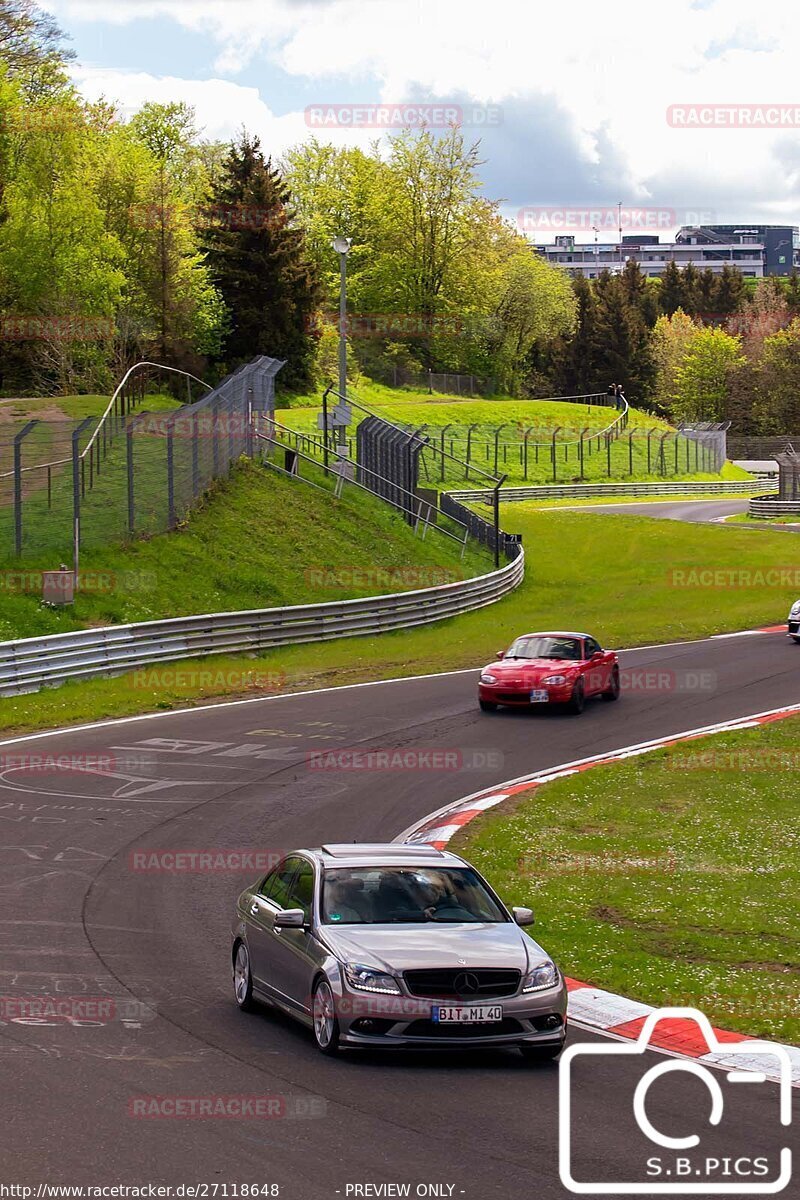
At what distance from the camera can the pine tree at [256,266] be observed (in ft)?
233

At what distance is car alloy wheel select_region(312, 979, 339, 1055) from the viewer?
8.81 metres

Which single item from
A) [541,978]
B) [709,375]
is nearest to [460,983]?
[541,978]

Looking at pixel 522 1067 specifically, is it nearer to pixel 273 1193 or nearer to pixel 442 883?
pixel 442 883

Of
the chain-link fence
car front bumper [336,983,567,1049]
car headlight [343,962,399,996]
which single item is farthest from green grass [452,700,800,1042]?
the chain-link fence

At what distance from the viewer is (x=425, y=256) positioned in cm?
11756

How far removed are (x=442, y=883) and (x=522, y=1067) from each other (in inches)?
62.0

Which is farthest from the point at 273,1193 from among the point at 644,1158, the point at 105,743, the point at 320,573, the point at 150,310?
the point at 150,310

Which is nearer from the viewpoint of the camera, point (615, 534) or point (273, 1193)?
point (273, 1193)

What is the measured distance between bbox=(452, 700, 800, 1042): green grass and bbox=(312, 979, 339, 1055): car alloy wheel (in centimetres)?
254

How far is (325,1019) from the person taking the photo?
8.94m

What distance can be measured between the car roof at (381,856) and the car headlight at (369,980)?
1343mm

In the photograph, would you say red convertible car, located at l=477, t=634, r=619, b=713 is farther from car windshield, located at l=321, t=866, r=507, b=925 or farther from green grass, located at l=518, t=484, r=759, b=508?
green grass, located at l=518, t=484, r=759, b=508

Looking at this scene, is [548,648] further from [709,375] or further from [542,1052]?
[709,375]

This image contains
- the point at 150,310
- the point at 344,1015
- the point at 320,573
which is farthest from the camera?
the point at 150,310
